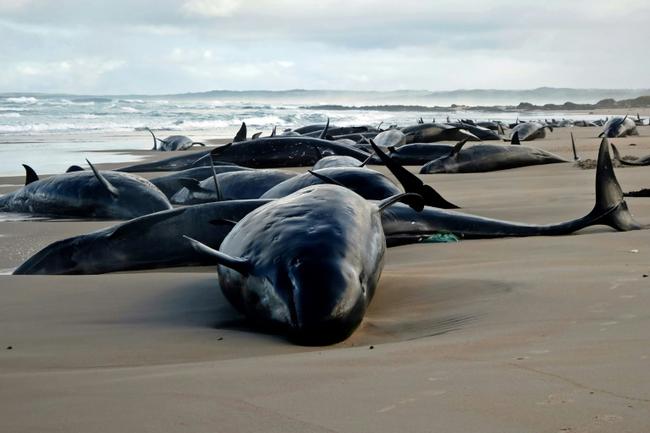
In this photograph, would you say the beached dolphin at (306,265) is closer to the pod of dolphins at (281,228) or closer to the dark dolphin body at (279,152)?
the pod of dolphins at (281,228)

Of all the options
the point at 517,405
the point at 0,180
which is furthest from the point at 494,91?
the point at 517,405

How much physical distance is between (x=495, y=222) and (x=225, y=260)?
2992mm

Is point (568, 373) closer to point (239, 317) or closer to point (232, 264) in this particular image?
point (232, 264)

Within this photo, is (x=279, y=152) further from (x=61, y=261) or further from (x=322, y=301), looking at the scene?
(x=322, y=301)

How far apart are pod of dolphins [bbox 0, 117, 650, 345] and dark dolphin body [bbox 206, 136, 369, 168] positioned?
0.92 m

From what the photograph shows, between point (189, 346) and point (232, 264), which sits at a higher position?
point (232, 264)

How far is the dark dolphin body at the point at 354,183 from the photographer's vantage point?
6227mm

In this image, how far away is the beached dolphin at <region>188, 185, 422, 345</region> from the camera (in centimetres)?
296

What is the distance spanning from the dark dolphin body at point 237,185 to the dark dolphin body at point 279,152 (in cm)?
331

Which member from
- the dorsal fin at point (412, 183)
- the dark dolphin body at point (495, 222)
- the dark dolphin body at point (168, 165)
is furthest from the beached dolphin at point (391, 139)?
the dark dolphin body at point (495, 222)

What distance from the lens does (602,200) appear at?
5445 millimetres

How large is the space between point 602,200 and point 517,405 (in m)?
3.89

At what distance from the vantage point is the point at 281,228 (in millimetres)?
3477

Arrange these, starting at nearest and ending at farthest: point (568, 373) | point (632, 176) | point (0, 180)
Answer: point (568, 373), point (632, 176), point (0, 180)
